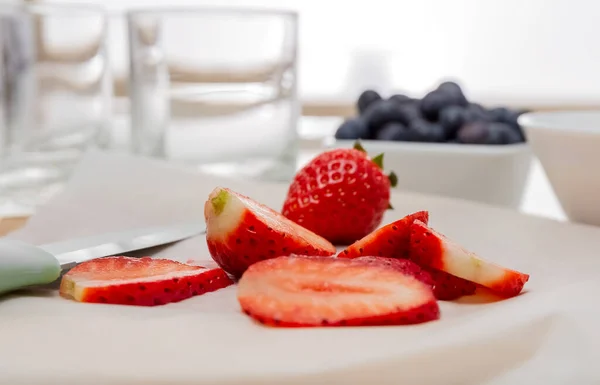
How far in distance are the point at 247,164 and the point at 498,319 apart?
0.61 meters

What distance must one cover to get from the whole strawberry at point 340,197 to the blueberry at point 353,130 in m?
0.27

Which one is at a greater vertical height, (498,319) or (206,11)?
(206,11)

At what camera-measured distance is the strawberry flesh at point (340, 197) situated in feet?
2.04

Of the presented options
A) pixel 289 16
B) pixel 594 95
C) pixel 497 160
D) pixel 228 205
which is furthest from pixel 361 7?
pixel 228 205

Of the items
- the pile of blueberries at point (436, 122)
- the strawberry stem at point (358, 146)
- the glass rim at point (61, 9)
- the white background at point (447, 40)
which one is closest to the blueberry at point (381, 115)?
the pile of blueberries at point (436, 122)

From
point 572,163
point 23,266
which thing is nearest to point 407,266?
point 23,266

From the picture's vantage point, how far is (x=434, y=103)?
3.10 ft

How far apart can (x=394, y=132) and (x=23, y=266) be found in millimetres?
524

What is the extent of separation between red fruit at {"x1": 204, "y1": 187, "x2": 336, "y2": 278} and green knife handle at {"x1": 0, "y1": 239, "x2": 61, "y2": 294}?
0.10m

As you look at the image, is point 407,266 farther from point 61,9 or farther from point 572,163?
point 61,9

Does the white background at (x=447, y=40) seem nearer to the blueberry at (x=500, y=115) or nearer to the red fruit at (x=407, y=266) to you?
the blueberry at (x=500, y=115)

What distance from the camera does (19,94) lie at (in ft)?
3.08

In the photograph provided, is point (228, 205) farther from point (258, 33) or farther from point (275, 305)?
point (258, 33)

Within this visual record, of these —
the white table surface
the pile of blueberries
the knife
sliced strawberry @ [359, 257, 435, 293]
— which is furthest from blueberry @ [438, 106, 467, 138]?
sliced strawberry @ [359, 257, 435, 293]
